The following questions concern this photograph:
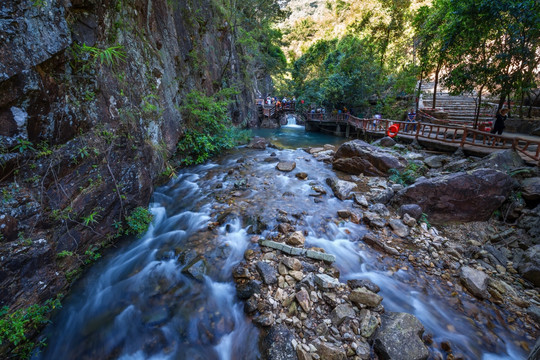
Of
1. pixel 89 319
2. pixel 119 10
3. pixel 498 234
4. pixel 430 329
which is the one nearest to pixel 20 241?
pixel 89 319

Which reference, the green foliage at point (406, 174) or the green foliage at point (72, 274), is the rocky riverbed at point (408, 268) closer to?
the green foliage at point (406, 174)

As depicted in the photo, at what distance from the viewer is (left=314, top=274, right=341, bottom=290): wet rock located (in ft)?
11.4

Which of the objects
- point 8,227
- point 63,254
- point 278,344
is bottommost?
point 278,344

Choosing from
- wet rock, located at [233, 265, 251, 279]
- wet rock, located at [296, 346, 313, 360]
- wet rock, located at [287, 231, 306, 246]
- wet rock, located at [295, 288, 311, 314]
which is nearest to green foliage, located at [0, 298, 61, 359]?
wet rock, located at [233, 265, 251, 279]

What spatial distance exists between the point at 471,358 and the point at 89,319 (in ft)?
17.6

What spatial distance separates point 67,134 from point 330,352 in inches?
184

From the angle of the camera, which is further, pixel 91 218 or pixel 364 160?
pixel 364 160

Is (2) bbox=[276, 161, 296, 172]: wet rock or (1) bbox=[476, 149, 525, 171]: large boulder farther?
(2) bbox=[276, 161, 296, 172]: wet rock

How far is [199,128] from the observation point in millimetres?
9680

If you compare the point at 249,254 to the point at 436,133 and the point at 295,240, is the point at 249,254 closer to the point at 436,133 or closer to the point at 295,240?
the point at 295,240

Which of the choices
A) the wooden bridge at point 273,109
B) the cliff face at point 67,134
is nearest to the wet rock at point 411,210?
the cliff face at point 67,134

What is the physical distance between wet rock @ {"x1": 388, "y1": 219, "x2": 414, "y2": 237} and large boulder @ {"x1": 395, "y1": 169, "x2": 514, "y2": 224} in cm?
100

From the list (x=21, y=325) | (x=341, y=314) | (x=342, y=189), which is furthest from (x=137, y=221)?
(x=342, y=189)

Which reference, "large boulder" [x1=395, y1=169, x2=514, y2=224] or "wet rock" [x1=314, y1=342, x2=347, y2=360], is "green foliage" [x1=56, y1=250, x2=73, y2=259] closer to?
"wet rock" [x1=314, y1=342, x2=347, y2=360]
